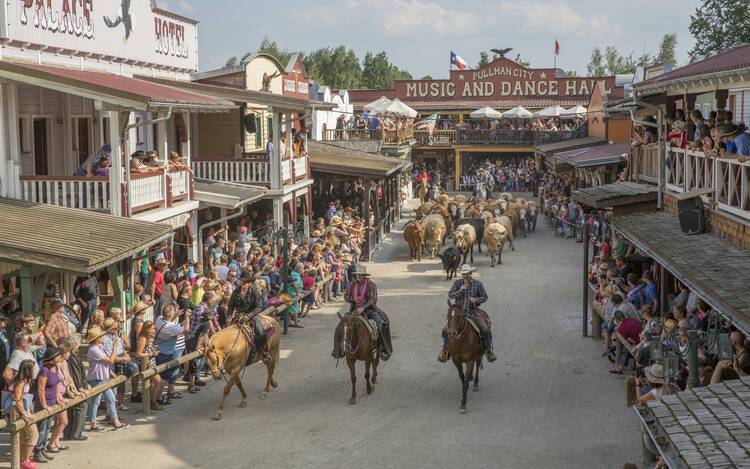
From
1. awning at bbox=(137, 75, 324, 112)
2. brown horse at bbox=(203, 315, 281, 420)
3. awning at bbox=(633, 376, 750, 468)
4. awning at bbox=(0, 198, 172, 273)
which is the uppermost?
awning at bbox=(137, 75, 324, 112)

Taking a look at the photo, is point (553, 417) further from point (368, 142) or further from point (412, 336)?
point (368, 142)

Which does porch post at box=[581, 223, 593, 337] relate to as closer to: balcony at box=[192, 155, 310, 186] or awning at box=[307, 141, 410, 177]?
balcony at box=[192, 155, 310, 186]

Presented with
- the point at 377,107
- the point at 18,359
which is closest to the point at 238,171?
the point at 18,359

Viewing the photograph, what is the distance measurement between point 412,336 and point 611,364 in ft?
14.6

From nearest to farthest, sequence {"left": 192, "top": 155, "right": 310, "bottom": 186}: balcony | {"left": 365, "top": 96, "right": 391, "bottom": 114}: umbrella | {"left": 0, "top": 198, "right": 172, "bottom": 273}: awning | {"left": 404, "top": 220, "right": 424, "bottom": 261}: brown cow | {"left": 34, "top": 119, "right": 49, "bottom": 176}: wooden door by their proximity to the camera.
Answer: {"left": 0, "top": 198, "right": 172, "bottom": 273}: awning, {"left": 34, "top": 119, "right": 49, "bottom": 176}: wooden door, {"left": 192, "top": 155, "right": 310, "bottom": 186}: balcony, {"left": 404, "top": 220, "right": 424, "bottom": 261}: brown cow, {"left": 365, "top": 96, "right": 391, "bottom": 114}: umbrella

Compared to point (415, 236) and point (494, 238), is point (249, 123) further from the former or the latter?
point (494, 238)

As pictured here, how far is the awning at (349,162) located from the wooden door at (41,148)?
42.2ft

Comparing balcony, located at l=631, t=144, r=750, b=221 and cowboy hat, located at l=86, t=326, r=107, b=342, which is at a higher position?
balcony, located at l=631, t=144, r=750, b=221

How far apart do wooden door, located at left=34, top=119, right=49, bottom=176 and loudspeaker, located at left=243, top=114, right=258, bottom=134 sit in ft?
34.3

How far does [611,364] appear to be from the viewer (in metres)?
19.2

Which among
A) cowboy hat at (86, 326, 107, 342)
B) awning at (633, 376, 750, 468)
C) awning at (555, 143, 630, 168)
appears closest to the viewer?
awning at (633, 376, 750, 468)

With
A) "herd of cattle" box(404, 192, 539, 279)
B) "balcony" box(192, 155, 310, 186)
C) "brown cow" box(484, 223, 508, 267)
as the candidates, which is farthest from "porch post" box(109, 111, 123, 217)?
"brown cow" box(484, 223, 508, 267)

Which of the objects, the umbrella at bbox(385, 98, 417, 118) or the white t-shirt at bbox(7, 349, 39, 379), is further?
the umbrella at bbox(385, 98, 417, 118)

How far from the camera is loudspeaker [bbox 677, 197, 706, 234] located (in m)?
16.4
